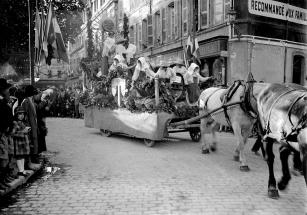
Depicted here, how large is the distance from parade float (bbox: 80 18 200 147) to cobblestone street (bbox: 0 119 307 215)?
2.85ft

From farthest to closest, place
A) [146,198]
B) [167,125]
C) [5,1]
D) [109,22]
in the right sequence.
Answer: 1. [5,1]
2. [109,22]
3. [167,125]
4. [146,198]

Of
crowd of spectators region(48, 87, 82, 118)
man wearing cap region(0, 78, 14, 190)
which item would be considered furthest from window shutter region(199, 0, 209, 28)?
man wearing cap region(0, 78, 14, 190)

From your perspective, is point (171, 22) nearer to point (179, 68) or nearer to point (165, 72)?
point (179, 68)

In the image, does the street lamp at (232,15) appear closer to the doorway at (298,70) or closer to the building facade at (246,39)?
the building facade at (246,39)

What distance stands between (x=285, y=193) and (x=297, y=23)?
1406cm

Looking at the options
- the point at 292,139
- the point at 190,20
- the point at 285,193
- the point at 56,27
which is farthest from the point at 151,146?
the point at 190,20

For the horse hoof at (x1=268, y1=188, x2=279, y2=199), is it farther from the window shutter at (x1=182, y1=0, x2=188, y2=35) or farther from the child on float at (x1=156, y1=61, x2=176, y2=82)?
the window shutter at (x1=182, y1=0, x2=188, y2=35)

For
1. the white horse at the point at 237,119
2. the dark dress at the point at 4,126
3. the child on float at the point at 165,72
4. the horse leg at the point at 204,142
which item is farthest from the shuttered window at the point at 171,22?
the dark dress at the point at 4,126

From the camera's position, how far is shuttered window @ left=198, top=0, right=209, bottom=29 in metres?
17.3

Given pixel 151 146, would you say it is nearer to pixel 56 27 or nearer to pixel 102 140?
pixel 102 140

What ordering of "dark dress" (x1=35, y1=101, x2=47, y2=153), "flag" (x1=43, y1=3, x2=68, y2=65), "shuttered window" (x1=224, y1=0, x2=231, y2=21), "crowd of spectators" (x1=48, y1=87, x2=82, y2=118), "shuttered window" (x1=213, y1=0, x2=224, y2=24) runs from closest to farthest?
"dark dress" (x1=35, y1=101, x2=47, y2=153)
"flag" (x1=43, y1=3, x2=68, y2=65)
"shuttered window" (x1=224, y1=0, x2=231, y2=21)
"shuttered window" (x1=213, y1=0, x2=224, y2=24)
"crowd of spectators" (x1=48, y1=87, x2=82, y2=118)

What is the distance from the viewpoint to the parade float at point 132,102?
30.9 ft

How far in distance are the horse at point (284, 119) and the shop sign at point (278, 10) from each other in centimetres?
1103

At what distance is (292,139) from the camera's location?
429 cm
